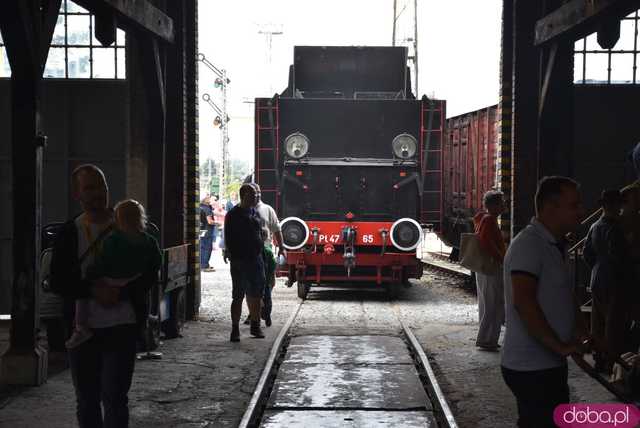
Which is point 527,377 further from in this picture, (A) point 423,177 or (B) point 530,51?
(A) point 423,177

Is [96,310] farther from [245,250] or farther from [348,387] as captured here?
[245,250]

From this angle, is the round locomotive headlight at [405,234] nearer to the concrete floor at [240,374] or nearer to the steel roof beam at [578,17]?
the concrete floor at [240,374]

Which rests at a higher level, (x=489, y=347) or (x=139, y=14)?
(x=139, y=14)

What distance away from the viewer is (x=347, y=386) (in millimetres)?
8289

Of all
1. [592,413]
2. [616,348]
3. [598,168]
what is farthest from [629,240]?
[598,168]

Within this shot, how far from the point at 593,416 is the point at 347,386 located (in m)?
3.29

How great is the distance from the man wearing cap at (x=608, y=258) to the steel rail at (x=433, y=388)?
1.39m

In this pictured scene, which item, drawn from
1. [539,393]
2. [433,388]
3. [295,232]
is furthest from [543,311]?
[295,232]

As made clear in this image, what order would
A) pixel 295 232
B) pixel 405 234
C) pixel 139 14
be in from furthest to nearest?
pixel 405 234 < pixel 295 232 < pixel 139 14

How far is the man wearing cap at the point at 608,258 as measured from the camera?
8047mm

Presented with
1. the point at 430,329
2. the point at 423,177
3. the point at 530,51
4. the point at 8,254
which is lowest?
the point at 430,329

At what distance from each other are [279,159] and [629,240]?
796 centimetres

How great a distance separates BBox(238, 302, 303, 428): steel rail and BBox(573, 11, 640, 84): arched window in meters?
5.53

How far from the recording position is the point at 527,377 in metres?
4.05
